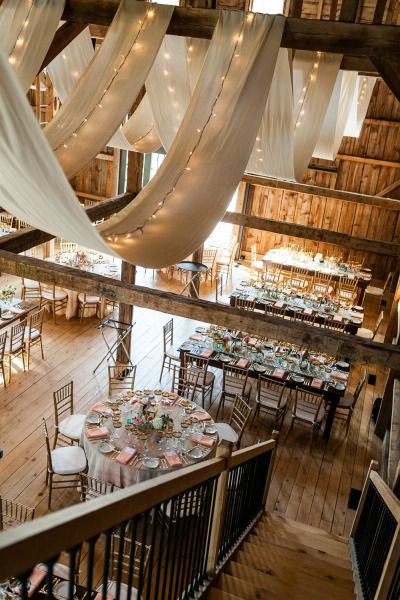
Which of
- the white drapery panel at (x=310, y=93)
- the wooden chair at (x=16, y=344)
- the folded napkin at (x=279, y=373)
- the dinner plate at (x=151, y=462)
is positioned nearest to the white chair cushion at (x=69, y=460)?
the dinner plate at (x=151, y=462)

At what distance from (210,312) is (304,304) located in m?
6.63

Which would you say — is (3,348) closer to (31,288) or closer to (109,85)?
(31,288)

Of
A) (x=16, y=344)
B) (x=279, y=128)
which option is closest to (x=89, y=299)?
(x=16, y=344)

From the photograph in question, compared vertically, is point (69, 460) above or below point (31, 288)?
below

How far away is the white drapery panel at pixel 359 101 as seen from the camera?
737 centimetres

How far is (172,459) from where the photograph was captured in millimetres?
5672

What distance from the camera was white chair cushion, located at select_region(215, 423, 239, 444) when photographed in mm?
6746

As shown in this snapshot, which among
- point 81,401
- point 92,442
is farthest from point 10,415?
point 92,442

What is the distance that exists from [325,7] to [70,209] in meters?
11.1

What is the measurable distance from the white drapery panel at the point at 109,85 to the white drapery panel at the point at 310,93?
174cm

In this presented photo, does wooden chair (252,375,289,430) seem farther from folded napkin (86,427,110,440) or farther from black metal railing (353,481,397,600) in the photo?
black metal railing (353,481,397,600)

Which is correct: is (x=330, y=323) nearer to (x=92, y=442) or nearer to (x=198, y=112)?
(x=92, y=442)

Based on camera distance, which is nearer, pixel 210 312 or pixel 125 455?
pixel 210 312

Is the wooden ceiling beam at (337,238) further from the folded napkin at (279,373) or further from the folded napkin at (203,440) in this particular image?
the folded napkin at (203,440)
